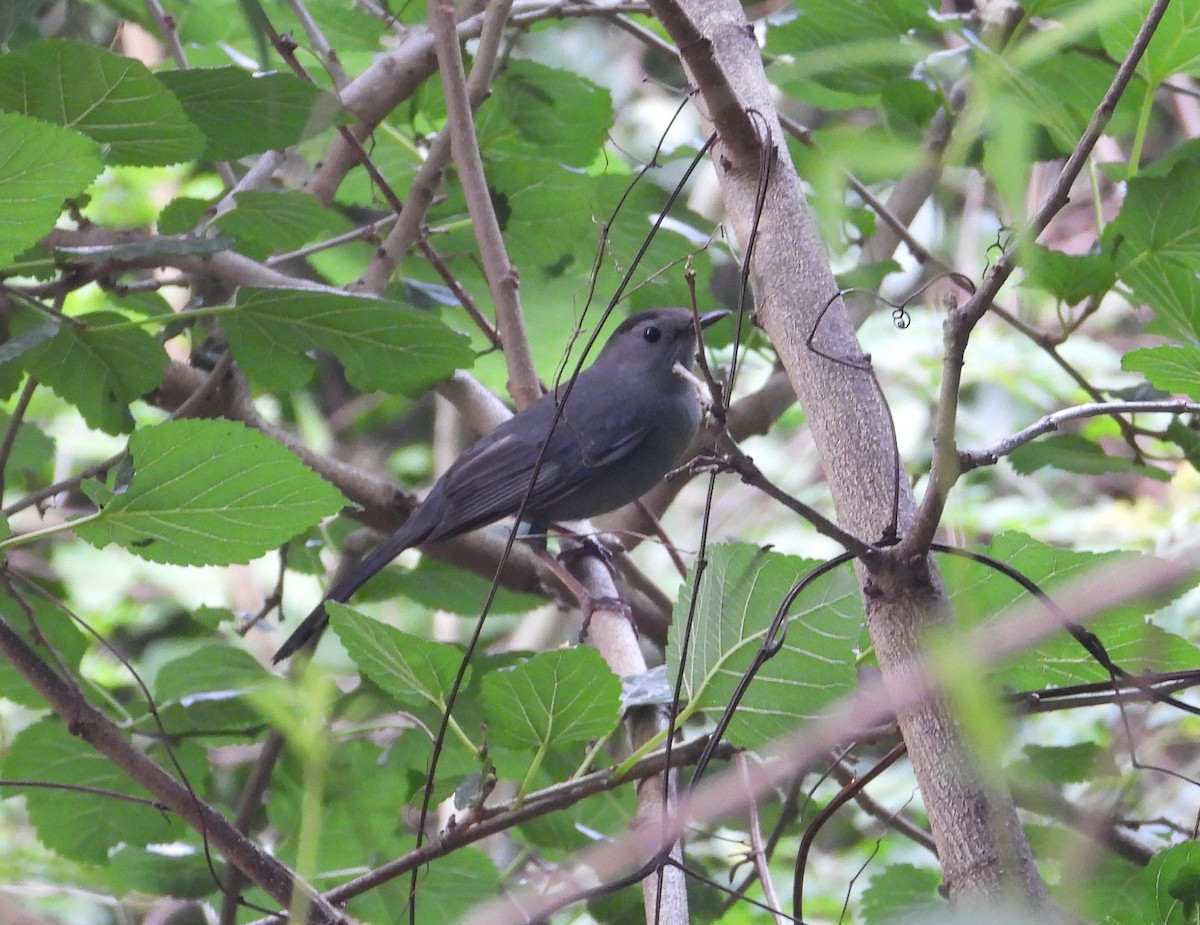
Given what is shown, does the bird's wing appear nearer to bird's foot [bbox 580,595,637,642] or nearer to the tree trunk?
bird's foot [bbox 580,595,637,642]

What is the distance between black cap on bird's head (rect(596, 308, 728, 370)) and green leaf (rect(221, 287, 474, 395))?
1.54 metres

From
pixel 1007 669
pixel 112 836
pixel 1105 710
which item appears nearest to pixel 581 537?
pixel 112 836

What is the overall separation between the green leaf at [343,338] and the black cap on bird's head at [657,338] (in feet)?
5.06

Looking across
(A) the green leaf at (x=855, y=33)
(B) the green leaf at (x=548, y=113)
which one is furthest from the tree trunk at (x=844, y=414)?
(B) the green leaf at (x=548, y=113)

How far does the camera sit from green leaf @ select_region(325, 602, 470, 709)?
164 centimetres

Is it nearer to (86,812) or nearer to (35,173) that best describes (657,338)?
(86,812)

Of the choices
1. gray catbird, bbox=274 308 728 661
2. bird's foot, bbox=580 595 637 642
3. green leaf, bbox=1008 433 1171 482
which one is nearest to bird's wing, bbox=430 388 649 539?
gray catbird, bbox=274 308 728 661

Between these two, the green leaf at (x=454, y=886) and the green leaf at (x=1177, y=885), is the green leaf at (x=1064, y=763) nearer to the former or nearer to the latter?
the green leaf at (x=1177, y=885)

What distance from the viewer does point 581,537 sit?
302 centimetres

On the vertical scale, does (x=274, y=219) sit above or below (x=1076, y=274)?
below

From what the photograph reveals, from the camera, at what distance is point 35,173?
63.9 inches

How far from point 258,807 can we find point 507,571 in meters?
0.78

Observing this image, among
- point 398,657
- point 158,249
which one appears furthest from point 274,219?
point 398,657

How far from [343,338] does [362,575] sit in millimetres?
923
